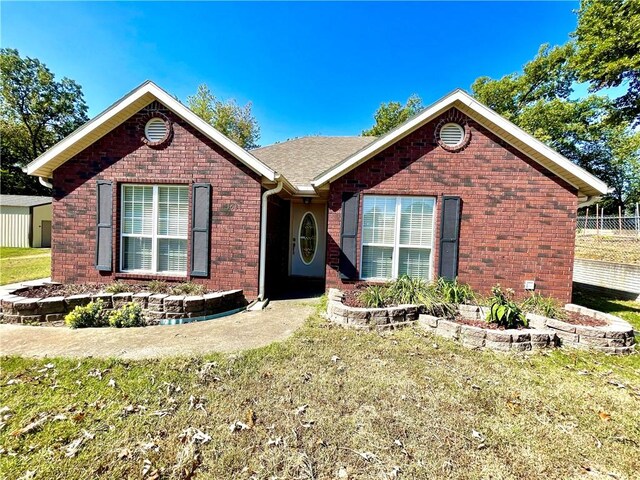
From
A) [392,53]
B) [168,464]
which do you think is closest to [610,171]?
[392,53]

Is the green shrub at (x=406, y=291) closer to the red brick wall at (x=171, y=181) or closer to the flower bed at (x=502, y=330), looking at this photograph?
the flower bed at (x=502, y=330)

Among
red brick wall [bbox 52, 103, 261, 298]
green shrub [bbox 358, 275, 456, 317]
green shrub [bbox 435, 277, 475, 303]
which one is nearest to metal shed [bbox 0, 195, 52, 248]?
red brick wall [bbox 52, 103, 261, 298]

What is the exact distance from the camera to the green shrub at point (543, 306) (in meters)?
5.19

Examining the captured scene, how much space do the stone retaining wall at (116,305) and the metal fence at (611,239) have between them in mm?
12037

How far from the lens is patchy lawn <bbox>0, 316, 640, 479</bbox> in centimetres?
210

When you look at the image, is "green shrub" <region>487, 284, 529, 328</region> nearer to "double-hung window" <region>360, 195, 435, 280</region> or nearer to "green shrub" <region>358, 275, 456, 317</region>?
"green shrub" <region>358, 275, 456, 317</region>

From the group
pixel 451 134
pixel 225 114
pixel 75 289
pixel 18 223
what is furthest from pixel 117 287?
pixel 225 114

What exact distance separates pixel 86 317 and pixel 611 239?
55.7ft

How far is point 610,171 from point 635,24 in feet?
79.1

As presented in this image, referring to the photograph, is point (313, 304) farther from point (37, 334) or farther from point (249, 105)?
point (249, 105)

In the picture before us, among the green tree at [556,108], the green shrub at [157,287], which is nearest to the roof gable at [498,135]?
the green shrub at [157,287]

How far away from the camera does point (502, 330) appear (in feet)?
14.2

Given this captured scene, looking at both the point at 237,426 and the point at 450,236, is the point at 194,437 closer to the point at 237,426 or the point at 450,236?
the point at 237,426

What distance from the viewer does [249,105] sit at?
88.0 ft
